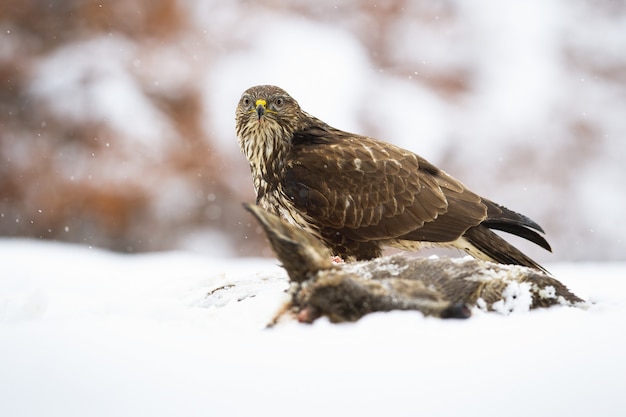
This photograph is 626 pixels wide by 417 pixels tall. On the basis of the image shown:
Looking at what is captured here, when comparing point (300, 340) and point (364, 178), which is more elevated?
point (364, 178)

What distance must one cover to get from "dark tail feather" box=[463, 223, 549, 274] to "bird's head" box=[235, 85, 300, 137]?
3.42ft

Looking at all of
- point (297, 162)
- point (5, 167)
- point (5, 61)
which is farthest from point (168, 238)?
point (297, 162)

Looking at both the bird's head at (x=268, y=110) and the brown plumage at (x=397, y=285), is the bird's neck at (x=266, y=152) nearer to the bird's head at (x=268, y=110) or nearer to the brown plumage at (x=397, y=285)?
the bird's head at (x=268, y=110)

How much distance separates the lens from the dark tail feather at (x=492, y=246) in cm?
330

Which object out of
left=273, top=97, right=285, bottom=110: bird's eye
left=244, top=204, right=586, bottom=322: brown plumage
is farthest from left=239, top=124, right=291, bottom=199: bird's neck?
left=244, top=204, right=586, bottom=322: brown plumage

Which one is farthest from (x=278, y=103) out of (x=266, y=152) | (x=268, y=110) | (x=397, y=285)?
(x=397, y=285)

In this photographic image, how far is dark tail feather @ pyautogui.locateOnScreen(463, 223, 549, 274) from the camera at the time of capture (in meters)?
3.30

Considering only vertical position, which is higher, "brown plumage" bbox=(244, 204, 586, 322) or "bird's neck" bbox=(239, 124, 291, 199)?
"bird's neck" bbox=(239, 124, 291, 199)

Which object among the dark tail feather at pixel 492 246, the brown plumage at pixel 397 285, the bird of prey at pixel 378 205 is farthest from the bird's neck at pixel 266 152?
the brown plumage at pixel 397 285

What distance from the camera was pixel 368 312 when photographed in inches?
70.3

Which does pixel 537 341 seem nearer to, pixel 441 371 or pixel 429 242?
pixel 441 371

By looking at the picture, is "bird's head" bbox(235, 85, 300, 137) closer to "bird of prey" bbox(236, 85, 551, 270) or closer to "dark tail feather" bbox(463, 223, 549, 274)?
"bird of prey" bbox(236, 85, 551, 270)

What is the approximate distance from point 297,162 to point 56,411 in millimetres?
2101

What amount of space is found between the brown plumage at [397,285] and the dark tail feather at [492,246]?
3.71ft
